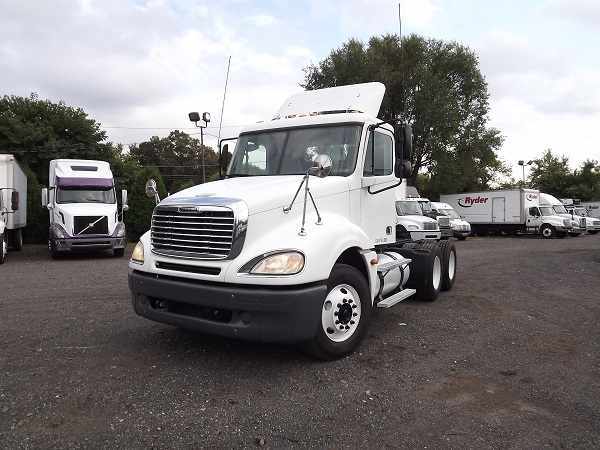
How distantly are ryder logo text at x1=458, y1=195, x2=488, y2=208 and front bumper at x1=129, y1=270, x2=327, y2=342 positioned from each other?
95.5 feet

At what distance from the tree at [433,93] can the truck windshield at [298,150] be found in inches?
1119

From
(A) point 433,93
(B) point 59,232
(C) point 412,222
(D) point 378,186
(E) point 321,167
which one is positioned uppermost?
(A) point 433,93

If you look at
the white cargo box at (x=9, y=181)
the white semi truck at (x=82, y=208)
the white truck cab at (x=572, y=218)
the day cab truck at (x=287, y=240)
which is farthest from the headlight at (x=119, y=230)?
the white truck cab at (x=572, y=218)

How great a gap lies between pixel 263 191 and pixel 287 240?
0.67m

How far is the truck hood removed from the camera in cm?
447

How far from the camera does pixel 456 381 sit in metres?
4.21

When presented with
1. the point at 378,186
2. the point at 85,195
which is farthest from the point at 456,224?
the point at 378,186

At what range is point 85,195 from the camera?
49.4 feet

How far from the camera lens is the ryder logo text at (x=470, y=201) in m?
30.8

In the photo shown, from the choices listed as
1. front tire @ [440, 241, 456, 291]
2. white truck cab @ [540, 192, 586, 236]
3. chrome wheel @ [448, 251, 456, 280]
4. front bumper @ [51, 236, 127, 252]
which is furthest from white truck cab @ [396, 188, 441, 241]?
white truck cab @ [540, 192, 586, 236]

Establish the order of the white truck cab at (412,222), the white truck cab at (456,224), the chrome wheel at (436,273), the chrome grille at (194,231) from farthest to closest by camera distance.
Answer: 1. the white truck cab at (456,224)
2. the white truck cab at (412,222)
3. the chrome wheel at (436,273)
4. the chrome grille at (194,231)

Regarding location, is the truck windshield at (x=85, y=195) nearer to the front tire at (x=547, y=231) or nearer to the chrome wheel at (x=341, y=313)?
the chrome wheel at (x=341, y=313)

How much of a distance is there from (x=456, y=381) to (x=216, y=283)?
2.36 meters

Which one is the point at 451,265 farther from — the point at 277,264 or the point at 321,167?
the point at 277,264
